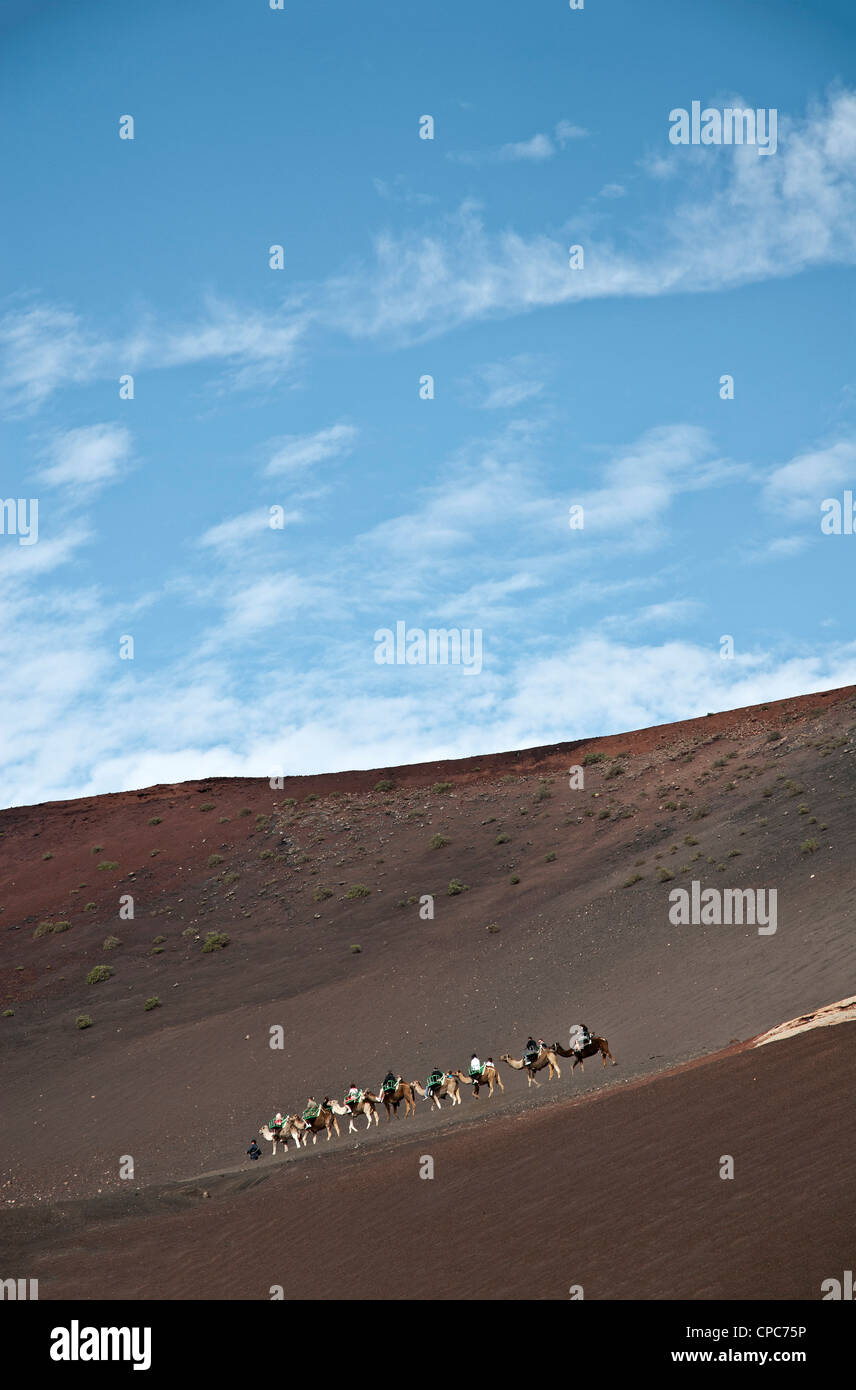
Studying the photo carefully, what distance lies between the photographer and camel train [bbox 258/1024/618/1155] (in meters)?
31.2

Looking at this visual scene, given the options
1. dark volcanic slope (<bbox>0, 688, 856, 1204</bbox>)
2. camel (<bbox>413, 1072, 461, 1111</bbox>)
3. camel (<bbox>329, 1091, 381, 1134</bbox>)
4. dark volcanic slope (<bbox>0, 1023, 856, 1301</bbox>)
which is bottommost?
dark volcanic slope (<bbox>0, 1023, 856, 1301</bbox>)

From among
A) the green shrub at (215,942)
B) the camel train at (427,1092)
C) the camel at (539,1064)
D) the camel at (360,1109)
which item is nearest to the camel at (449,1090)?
the camel train at (427,1092)

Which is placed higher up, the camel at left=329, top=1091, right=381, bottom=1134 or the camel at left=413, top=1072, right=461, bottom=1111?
the camel at left=413, top=1072, right=461, bottom=1111

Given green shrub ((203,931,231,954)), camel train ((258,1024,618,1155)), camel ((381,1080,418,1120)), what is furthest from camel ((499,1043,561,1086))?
green shrub ((203,931,231,954))

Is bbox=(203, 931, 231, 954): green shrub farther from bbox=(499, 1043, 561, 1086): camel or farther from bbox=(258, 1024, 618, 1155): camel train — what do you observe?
bbox=(499, 1043, 561, 1086): camel

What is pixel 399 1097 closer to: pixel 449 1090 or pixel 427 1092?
pixel 427 1092

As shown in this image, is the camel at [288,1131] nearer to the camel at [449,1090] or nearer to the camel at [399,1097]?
the camel at [399,1097]

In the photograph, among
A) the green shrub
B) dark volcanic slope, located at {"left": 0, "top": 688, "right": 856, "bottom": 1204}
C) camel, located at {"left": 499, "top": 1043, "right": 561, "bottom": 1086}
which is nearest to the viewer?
camel, located at {"left": 499, "top": 1043, "right": 561, "bottom": 1086}

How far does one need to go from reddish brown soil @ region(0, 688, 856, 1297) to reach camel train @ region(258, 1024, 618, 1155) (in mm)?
824

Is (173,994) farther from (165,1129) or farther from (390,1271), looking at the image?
(390,1271)

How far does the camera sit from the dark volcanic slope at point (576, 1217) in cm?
1222

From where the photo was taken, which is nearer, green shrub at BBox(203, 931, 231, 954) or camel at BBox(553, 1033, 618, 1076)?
camel at BBox(553, 1033, 618, 1076)

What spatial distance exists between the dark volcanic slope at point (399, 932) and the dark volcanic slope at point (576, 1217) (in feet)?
24.4
